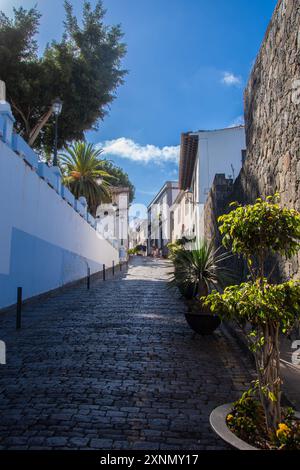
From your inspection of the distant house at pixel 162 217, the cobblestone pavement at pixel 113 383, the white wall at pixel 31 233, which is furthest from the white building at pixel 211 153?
the distant house at pixel 162 217

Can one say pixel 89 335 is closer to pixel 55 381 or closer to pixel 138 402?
pixel 55 381

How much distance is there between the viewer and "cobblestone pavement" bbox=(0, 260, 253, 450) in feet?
10.3

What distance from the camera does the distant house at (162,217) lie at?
165 ft

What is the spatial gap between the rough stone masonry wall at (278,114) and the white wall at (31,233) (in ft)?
18.6

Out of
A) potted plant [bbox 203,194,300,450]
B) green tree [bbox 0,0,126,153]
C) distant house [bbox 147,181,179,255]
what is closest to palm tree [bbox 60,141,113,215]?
green tree [bbox 0,0,126,153]

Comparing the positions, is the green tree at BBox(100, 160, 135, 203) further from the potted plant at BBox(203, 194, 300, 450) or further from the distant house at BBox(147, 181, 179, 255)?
the potted plant at BBox(203, 194, 300, 450)

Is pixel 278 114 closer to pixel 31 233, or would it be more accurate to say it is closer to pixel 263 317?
pixel 263 317

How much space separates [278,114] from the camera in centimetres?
631

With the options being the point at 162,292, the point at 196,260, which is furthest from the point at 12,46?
the point at 196,260

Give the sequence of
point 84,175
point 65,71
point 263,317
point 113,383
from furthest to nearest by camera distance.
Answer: point 84,175
point 65,71
point 113,383
point 263,317

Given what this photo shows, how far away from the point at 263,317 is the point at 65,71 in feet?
58.7

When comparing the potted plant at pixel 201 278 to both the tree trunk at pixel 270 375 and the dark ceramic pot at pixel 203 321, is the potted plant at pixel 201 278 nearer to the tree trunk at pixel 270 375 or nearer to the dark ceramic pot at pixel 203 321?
the dark ceramic pot at pixel 203 321

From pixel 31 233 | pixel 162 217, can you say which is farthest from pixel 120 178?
pixel 31 233

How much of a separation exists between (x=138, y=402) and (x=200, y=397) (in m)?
0.67
